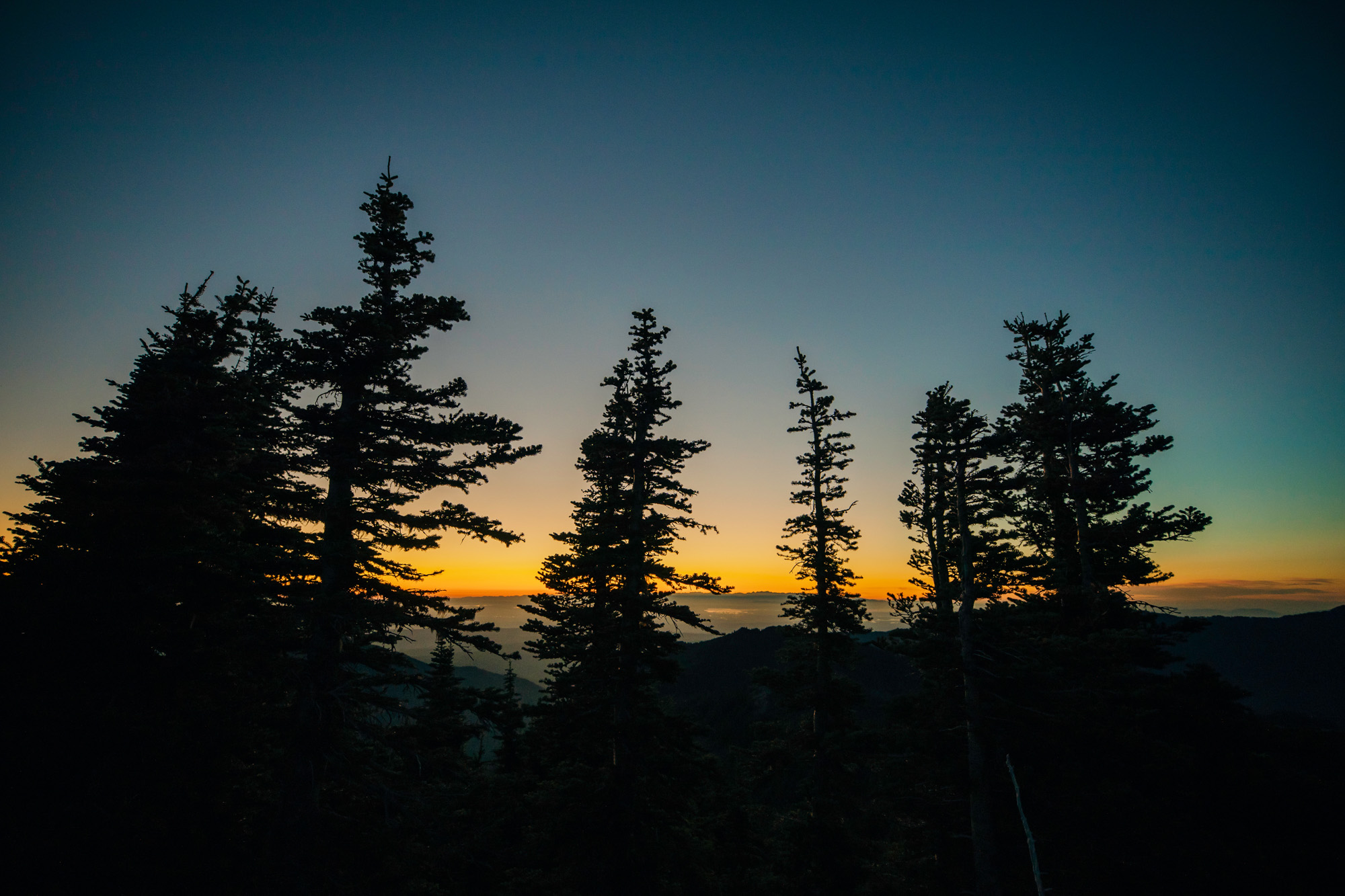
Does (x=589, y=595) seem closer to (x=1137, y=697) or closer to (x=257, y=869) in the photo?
(x=257, y=869)

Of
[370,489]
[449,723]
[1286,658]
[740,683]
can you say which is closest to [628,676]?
[370,489]

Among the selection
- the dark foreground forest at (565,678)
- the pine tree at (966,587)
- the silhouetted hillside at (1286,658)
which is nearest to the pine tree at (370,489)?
the dark foreground forest at (565,678)

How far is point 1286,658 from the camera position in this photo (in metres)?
155

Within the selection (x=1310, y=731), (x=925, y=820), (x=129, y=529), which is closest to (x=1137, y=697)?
(x=925, y=820)

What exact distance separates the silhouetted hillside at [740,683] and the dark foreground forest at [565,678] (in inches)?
2389

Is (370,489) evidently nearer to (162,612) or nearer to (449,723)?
(162,612)

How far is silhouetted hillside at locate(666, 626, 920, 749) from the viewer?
87.7 metres

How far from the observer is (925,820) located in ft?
57.7

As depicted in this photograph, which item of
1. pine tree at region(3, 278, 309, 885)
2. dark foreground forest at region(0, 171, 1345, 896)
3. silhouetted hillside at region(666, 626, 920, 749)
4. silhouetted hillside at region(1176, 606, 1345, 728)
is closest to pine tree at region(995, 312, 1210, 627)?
dark foreground forest at region(0, 171, 1345, 896)

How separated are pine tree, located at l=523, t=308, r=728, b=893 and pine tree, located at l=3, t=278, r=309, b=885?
25.5ft

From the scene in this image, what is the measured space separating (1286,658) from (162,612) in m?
262

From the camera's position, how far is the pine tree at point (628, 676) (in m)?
15.5

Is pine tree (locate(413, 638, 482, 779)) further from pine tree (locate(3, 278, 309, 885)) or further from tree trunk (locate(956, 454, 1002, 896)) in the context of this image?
tree trunk (locate(956, 454, 1002, 896))

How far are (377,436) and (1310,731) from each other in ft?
117
